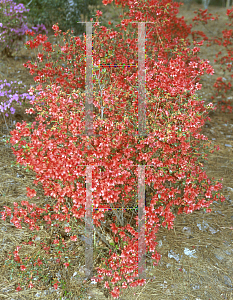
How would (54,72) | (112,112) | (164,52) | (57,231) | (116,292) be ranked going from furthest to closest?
(164,52), (54,72), (57,231), (112,112), (116,292)

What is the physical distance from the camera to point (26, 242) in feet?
9.56

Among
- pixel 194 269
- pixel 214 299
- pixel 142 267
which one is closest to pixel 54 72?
pixel 142 267

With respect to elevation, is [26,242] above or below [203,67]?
below

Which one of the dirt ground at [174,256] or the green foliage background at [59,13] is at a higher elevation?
the green foliage background at [59,13]

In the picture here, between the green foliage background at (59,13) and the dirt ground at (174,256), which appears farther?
the green foliage background at (59,13)

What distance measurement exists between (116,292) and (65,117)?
1518 mm

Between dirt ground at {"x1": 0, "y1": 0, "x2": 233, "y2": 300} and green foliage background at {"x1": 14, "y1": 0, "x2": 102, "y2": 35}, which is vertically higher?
green foliage background at {"x1": 14, "y1": 0, "x2": 102, "y2": 35}

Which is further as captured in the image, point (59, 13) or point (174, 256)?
point (59, 13)

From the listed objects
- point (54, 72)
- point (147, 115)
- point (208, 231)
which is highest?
point (54, 72)

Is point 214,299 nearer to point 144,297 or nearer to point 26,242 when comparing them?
point 144,297

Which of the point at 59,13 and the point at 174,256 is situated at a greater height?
the point at 59,13

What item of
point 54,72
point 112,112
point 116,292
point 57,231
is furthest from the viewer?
point 54,72

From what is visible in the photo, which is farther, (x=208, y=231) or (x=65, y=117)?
(x=208, y=231)

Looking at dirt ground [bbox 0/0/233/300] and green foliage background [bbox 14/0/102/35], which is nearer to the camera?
dirt ground [bbox 0/0/233/300]
